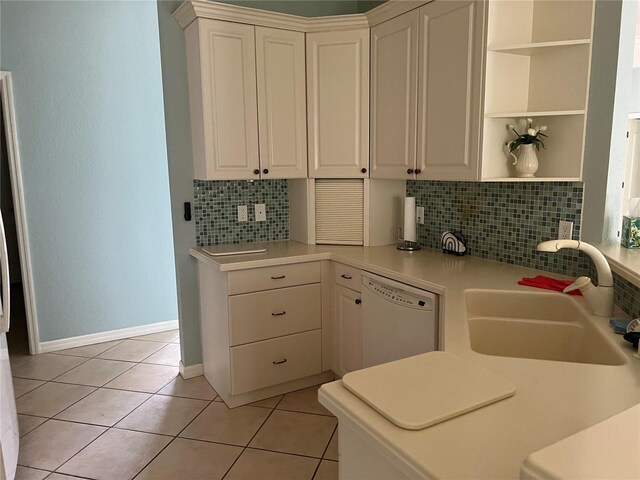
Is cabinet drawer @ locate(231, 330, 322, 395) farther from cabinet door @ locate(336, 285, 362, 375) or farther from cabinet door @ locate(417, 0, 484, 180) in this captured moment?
cabinet door @ locate(417, 0, 484, 180)

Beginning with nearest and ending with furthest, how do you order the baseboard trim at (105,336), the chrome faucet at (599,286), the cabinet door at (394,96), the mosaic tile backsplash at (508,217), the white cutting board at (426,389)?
the white cutting board at (426,389)
the chrome faucet at (599,286)
the mosaic tile backsplash at (508,217)
the cabinet door at (394,96)
the baseboard trim at (105,336)

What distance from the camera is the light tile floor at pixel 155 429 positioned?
2279mm

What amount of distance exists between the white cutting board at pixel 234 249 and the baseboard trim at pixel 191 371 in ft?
2.72

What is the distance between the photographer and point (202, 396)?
9.79 ft

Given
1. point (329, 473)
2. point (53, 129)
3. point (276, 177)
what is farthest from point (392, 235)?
point (53, 129)

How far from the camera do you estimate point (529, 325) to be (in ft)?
6.22

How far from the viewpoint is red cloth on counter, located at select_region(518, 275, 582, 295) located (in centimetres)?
201

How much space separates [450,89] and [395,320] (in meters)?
1.20

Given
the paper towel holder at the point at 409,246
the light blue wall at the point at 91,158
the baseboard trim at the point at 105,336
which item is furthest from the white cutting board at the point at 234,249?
the baseboard trim at the point at 105,336

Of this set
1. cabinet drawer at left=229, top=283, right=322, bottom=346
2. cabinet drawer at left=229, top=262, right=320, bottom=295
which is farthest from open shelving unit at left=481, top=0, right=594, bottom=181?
cabinet drawer at left=229, top=283, right=322, bottom=346

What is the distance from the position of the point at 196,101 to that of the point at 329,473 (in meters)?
2.18

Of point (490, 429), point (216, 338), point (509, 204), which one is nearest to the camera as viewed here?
point (490, 429)

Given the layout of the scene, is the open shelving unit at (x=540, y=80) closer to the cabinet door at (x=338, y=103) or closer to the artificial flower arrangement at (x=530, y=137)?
the artificial flower arrangement at (x=530, y=137)

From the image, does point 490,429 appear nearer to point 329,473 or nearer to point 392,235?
point 329,473
